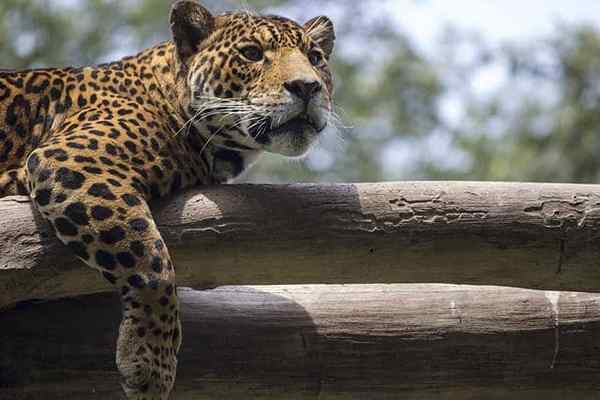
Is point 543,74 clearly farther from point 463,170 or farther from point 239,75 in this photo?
point 239,75

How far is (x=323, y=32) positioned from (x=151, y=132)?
1.11 metres

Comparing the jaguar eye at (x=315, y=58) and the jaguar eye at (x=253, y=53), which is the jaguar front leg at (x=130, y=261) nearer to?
the jaguar eye at (x=253, y=53)

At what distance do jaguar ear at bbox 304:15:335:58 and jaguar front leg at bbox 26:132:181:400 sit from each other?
5.14ft

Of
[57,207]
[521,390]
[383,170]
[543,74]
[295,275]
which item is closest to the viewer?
[57,207]

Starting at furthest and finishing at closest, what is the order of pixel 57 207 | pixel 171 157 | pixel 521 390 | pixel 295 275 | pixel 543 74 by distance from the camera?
pixel 543 74 < pixel 521 390 < pixel 171 157 < pixel 295 275 < pixel 57 207

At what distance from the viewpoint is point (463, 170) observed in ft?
79.3

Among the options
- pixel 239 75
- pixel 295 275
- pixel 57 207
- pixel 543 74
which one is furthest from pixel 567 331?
pixel 543 74

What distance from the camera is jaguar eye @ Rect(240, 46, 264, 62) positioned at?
4.91 metres

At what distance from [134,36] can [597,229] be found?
19791mm

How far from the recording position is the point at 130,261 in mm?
4051

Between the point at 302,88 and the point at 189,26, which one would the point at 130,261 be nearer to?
the point at 302,88

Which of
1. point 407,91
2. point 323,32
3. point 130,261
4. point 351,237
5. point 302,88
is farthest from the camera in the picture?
point 407,91

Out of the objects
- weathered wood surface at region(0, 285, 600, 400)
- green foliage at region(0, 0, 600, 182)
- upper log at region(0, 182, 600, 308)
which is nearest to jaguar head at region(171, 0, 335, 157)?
upper log at region(0, 182, 600, 308)

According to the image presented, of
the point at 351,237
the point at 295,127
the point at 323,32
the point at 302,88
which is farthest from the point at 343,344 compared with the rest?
the point at 323,32
